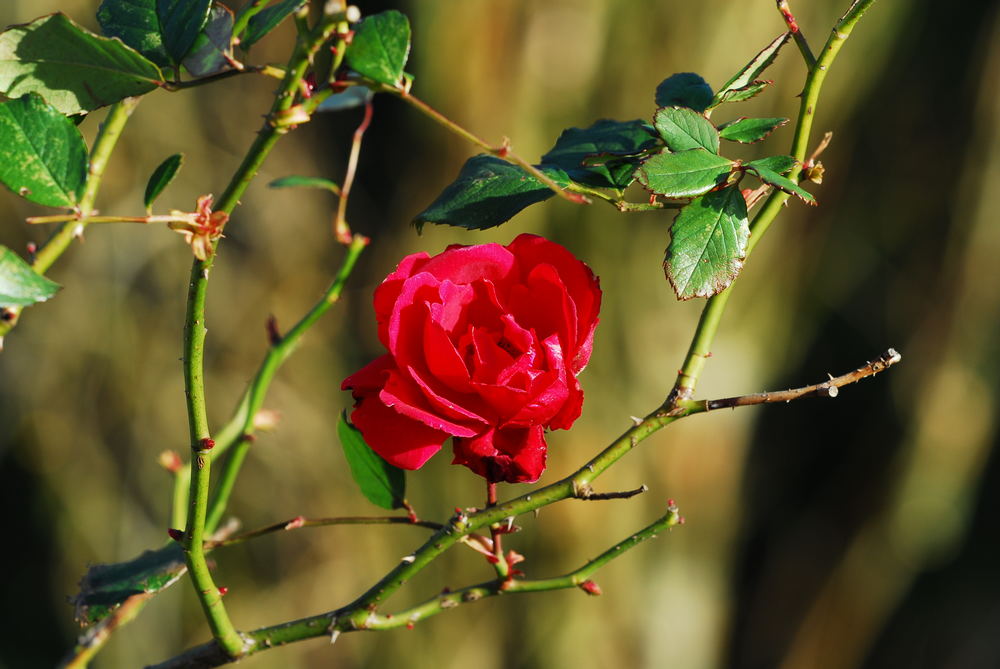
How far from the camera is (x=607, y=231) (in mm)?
1720

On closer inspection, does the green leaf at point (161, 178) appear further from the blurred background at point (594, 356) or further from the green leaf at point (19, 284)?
the blurred background at point (594, 356)

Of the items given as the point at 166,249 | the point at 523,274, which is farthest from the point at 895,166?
the point at 523,274

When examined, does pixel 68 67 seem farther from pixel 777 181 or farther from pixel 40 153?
pixel 777 181

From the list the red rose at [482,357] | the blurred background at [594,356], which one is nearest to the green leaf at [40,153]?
the red rose at [482,357]

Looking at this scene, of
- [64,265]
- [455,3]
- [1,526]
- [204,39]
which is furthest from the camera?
[1,526]

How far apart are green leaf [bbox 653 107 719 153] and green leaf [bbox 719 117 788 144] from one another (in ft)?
0.07

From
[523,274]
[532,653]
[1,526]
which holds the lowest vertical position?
[523,274]

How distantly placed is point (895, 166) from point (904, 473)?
60 cm

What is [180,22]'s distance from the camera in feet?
1.14

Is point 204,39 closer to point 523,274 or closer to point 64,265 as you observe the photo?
point 523,274

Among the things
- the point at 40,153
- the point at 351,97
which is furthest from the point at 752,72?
the point at 40,153

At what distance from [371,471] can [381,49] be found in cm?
19

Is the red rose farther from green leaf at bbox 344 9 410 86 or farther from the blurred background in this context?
the blurred background

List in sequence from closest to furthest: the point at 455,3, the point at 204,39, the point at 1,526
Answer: the point at 204,39, the point at 455,3, the point at 1,526
